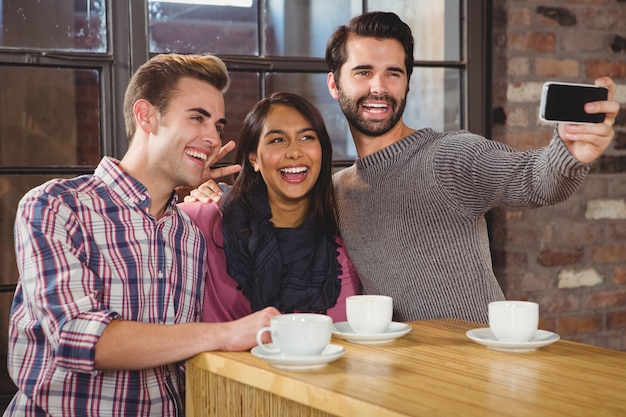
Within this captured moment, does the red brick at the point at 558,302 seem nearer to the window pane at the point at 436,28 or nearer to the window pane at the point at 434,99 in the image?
the window pane at the point at 434,99

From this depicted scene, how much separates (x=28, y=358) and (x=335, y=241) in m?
0.85

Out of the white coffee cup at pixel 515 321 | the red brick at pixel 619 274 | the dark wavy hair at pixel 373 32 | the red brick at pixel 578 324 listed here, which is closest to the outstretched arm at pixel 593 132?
the white coffee cup at pixel 515 321

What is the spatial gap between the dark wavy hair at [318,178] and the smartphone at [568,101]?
85 centimetres

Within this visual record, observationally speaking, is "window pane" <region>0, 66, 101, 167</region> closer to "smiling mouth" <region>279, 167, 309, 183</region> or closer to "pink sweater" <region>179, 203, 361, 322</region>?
"pink sweater" <region>179, 203, 361, 322</region>

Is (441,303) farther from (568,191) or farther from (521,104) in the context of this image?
(521,104)

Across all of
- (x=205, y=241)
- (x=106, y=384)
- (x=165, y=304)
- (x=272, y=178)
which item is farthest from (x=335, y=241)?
(x=106, y=384)

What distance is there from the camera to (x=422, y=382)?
1.35 m

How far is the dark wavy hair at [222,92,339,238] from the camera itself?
2322mm

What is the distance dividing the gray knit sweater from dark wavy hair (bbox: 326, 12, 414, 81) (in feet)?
0.95

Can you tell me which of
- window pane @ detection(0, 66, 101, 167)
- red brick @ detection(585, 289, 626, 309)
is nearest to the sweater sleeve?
window pane @ detection(0, 66, 101, 167)

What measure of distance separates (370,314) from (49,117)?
1.32m

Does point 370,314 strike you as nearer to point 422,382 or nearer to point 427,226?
point 422,382

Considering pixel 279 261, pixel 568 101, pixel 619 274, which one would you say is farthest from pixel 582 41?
pixel 568 101

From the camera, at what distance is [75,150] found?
259cm
